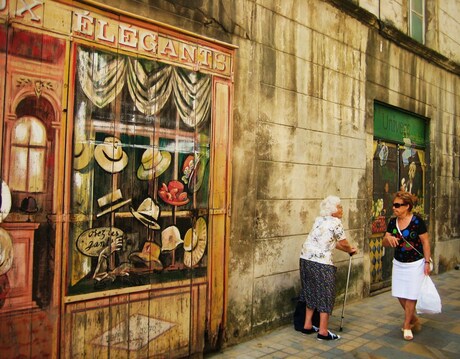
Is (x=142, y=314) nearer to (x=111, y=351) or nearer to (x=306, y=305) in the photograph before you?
(x=111, y=351)

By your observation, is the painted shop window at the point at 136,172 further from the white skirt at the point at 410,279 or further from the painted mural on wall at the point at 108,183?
the white skirt at the point at 410,279

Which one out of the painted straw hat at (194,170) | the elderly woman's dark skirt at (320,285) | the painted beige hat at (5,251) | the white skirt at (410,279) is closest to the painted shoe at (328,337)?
the elderly woman's dark skirt at (320,285)

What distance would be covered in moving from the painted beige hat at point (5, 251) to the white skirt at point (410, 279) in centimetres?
426

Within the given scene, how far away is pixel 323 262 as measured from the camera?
5020 mm

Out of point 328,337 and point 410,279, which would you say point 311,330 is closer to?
point 328,337

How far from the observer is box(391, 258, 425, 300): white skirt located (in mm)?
5121

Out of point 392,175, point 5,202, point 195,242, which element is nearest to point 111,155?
point 5,202

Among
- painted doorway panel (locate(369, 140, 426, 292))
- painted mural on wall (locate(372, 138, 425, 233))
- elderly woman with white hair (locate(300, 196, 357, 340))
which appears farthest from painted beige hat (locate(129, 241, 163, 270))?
painted mural on wall (locate(372, 138, 425, 233))

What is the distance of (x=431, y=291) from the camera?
5.07m

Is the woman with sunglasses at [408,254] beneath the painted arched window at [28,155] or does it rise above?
beneath

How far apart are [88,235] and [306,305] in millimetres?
2841

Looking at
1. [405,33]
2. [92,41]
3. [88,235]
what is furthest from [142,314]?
[405,33]

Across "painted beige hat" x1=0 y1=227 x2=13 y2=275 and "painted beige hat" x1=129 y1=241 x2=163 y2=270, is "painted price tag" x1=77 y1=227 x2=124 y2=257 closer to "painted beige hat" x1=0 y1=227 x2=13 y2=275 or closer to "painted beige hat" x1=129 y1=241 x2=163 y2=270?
"painted beige hat" x1=129 y1=241 x2=163 y2=270

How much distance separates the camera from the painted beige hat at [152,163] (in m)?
4.00
